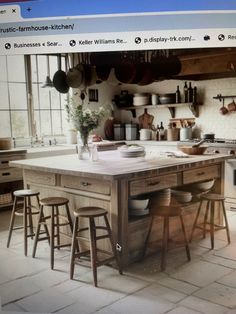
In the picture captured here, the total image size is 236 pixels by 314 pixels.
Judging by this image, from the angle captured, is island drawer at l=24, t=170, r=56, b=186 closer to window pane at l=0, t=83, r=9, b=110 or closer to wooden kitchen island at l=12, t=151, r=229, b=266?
wooden kitchen island at l=12, t=151, r=229, b=266

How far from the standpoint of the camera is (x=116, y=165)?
128 inches

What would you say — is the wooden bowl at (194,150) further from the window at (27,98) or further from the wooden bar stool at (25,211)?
the window at (27,98)

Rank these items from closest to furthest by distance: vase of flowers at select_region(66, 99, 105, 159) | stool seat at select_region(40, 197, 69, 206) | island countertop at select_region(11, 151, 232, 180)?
island countertop at select_region(11, 151, 232, 180) < stool seat at select_region(40, 197, 69, 206) < vase of flowers at select_region(66, 99, 105, 159)

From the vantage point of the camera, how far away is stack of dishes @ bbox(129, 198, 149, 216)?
3.11m

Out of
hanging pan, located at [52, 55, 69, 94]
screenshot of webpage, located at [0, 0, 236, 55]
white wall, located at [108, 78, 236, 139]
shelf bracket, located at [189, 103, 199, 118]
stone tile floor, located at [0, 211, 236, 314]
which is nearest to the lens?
screenshot of webpage, located at [0, 0, 236, 55]

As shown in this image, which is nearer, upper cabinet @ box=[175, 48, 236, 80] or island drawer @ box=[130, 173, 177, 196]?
island drawer @ box=[130, 173, 177, 196]

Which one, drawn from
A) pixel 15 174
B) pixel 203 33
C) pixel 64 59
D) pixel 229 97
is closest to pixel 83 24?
pixel 203 33

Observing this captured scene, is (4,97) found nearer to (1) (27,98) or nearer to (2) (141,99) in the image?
(1) (27,98)

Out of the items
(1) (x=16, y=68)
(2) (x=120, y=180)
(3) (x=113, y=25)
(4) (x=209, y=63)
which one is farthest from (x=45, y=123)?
(3) (x=113, y=25)

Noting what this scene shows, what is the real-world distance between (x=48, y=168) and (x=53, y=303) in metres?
1.15

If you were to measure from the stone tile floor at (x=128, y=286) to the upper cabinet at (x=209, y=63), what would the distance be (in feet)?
8.53

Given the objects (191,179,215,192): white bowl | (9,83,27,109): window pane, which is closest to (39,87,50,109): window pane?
(9,83,27,109): window pane

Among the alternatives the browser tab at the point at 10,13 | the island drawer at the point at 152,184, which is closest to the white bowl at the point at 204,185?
the island drawer at the point at 152,184

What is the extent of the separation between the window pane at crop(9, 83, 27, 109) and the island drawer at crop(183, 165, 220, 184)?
130 inches
